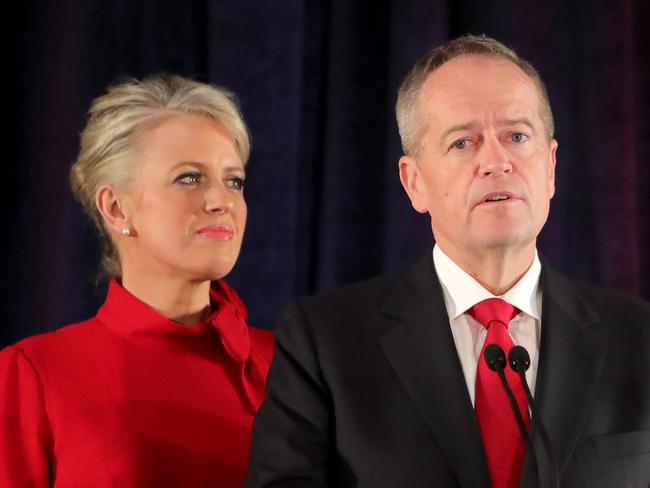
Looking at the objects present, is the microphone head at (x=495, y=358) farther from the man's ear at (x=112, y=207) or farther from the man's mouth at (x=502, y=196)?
the man's ear at (x=112, y=207)

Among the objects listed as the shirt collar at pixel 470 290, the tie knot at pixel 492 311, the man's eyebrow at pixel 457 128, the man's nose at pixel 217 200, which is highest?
the man's eyebrow at pixel 457 128

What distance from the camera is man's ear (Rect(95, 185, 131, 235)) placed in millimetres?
2176

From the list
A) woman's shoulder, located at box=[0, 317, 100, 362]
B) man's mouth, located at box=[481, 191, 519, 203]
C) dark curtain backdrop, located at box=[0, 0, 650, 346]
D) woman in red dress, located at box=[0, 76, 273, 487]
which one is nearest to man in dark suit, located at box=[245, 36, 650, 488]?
man's mouth, located at box=[481, 191, 519, 203]

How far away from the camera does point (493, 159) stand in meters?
1.61

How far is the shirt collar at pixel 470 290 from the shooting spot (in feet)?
5.34

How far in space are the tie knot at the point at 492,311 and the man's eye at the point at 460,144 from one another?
252 mm

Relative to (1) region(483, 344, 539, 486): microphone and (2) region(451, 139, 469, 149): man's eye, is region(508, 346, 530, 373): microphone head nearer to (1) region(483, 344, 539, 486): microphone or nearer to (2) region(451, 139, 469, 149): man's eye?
(1) region(483, 344, 539, 486): microphone

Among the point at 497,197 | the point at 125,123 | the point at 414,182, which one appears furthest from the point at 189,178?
the point at 497,197

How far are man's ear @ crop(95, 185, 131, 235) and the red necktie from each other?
2.98 feet

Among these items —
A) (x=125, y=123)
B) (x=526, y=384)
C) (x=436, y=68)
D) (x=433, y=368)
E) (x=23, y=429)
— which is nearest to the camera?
(x=526, y=384)

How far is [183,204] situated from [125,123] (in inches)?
9.2

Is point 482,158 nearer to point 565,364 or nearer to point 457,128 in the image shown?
point 457,128

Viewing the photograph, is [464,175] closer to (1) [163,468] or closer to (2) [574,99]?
(1) [163,468]

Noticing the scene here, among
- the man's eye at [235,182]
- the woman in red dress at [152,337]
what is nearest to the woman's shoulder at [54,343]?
the woman in red dress at [152,337]
